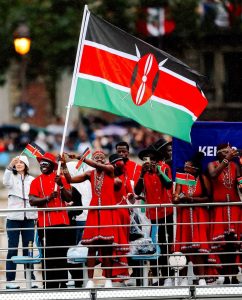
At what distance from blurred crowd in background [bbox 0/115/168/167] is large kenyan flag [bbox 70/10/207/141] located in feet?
81.9

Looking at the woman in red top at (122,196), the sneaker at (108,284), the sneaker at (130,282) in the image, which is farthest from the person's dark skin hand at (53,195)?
the sneaker at (130,282)

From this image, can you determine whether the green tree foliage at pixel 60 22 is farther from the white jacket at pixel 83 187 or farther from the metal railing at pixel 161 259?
the metal railing at pixel 161 259

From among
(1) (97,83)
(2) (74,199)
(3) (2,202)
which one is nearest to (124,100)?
(1) (97,83)

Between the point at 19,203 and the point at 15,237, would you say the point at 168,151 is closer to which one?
the point at 19,203

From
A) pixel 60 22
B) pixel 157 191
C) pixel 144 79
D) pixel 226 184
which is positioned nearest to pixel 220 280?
pixel 226 184

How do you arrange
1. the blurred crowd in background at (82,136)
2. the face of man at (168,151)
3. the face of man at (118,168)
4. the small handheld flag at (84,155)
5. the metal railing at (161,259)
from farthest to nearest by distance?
the blurred crowd in background at (82,136)
the face of man at (168,151)
the face of man at (118,168)
the small handheld flag at (84,155)
the metal railing at (161,259)

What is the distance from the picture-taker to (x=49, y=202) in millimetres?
18062

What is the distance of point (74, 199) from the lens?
18.6 metres

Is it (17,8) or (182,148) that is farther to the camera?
(17,8)

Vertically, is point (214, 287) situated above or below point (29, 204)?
below

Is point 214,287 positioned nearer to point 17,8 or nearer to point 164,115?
point 164,115

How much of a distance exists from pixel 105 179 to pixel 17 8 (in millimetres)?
35275

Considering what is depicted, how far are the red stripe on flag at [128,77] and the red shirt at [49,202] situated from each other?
139 centimetres

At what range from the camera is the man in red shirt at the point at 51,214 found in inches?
708
